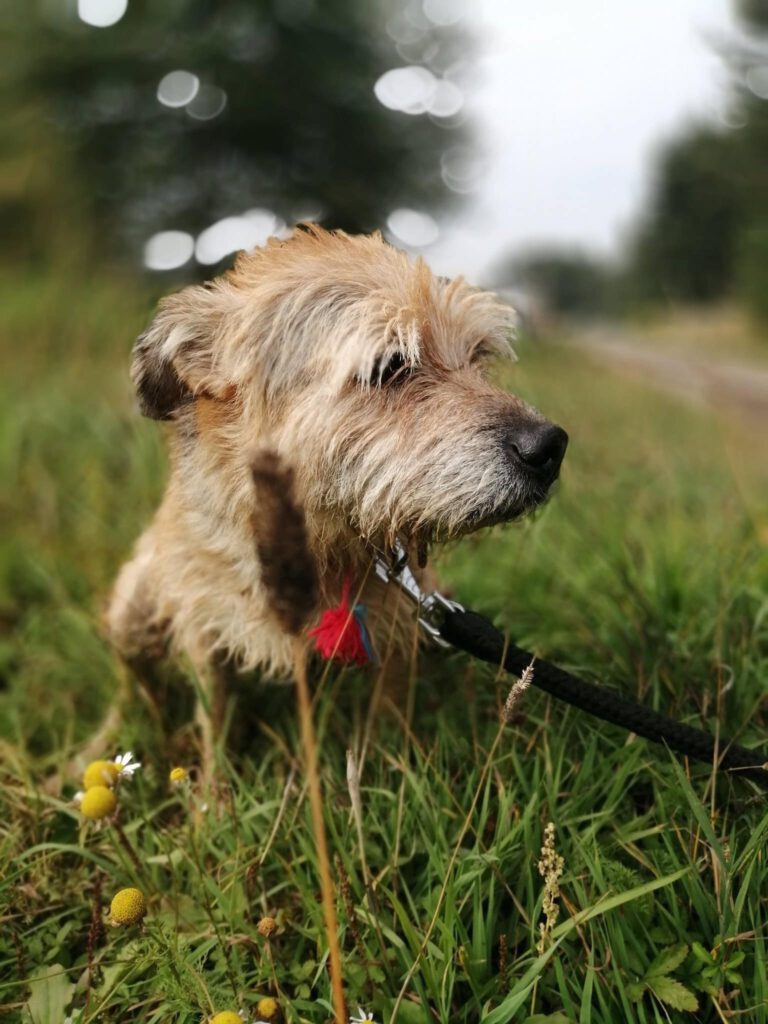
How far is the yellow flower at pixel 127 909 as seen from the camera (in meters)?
1.43

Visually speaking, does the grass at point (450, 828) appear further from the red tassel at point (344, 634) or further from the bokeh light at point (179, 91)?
the bokeh light at point (179, 91)

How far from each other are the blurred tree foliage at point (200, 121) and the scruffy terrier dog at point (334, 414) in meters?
14.8

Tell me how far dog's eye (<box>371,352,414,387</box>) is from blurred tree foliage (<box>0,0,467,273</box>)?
49.2ft

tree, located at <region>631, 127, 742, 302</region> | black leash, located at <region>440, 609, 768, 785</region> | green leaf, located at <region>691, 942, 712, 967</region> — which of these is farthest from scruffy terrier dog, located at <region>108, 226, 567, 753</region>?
tree, located at <region>631, 127, 742, 302</region>

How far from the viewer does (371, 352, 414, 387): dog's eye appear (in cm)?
204

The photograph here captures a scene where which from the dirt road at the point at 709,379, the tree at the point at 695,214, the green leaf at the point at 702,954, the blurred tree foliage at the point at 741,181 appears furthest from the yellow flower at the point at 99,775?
the tree at the point at 695,214

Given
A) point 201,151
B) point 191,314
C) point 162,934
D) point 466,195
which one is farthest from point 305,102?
point 162,934

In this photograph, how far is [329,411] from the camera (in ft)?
6.68

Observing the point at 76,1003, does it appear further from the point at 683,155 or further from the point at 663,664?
the point at 683,155

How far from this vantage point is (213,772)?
2340 millimetres

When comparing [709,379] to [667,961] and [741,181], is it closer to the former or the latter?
[667,961]

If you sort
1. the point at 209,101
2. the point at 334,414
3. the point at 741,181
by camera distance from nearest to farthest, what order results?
the point at 334,414 < the point at 209,101 < the point at 741,181

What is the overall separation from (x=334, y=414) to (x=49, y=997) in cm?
154

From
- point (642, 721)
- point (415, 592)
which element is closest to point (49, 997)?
point (415, 592)
